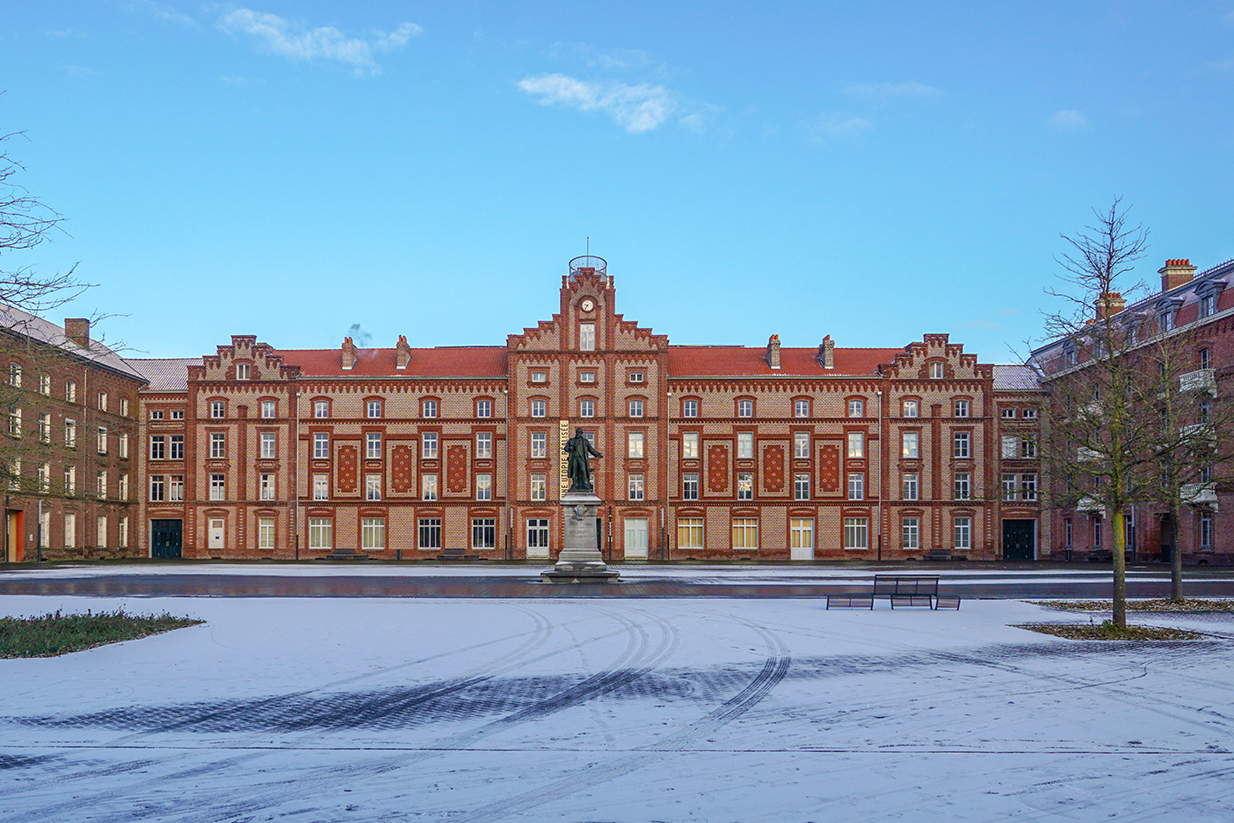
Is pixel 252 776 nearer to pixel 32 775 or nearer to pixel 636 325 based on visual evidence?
pixel 32 775

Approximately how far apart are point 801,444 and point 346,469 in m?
29.0

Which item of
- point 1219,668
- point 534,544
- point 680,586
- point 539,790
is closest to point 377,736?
point 539,790

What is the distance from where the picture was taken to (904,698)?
1179 centimetres

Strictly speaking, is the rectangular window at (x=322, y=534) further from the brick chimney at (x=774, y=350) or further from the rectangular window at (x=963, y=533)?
the rectangular window at (x=963, y=533)

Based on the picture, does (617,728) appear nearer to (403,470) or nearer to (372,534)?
(403,470)

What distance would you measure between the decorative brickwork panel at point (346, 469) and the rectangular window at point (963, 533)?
3847cm

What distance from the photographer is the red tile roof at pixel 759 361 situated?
5997 cm

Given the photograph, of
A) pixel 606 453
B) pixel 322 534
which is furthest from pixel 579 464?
pixel 322 534

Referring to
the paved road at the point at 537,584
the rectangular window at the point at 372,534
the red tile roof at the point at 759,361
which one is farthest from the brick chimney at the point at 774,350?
the rectangular window at the point at 372,534

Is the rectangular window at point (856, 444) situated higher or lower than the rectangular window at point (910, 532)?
higher

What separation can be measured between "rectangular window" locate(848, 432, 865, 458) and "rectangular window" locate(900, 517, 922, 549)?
5045 millimetres

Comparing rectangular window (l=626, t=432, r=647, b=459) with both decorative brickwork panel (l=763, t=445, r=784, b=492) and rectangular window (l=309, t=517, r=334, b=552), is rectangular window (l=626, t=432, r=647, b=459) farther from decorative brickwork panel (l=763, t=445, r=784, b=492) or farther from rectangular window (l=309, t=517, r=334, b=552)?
rectangular window (l=309, t=517, r=334, b=552)

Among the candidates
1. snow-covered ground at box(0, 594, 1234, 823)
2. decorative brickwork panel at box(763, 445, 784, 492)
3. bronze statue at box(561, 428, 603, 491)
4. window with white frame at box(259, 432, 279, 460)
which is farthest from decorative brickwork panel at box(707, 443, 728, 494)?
snow-covered ground at box(0, 594, 1234, 823)

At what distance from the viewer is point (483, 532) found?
58375 mm
